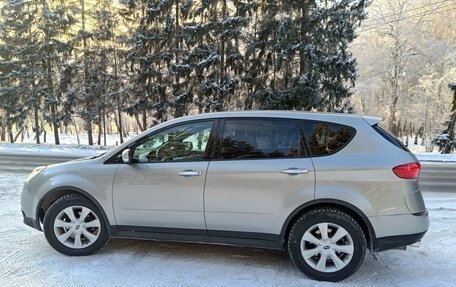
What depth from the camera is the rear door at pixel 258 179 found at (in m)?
→ 3.84

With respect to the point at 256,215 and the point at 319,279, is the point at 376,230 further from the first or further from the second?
the point at 256,215

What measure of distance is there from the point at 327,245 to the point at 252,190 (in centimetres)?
95

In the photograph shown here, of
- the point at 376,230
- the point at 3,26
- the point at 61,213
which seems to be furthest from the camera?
the point at 3,26

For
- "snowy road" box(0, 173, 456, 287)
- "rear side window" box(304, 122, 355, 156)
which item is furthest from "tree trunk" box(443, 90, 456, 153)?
"rear side window" box(304, 122, 355, 156)

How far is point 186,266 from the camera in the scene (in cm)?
415

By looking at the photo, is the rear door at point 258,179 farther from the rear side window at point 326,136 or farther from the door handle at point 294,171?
the rear side window at point 326,136

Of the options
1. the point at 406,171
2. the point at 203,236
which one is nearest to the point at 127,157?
the point at 203,236

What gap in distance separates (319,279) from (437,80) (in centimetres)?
3202

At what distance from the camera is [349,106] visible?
2078 centimetres

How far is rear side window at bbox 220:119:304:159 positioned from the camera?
3.96 metres

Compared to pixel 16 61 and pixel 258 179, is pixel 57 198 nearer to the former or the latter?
pixel 258 179

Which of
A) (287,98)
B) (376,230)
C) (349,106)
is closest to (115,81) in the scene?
(287,98)

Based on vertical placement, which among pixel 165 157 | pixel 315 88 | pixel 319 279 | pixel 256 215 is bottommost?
pixel 319 279

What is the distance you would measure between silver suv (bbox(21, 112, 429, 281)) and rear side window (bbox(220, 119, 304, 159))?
1 cm
